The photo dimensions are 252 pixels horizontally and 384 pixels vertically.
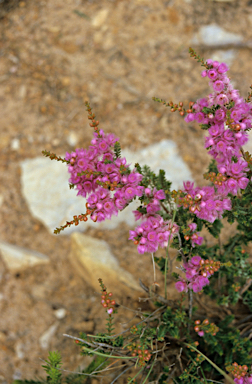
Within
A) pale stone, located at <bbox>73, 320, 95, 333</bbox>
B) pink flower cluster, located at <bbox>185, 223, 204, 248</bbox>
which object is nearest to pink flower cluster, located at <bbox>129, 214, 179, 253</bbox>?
pink flower cluster, located at <bbox>185, 223, 204, 248</bbox>

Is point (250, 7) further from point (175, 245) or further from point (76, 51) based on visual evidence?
point (175, 245)

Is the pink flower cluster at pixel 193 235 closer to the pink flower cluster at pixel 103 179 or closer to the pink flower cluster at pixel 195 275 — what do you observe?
the pink flower cluster at pixel 195 275

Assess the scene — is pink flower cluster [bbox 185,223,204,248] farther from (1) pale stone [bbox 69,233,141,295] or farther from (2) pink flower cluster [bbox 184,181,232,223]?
(1) pale stone [bbox 69,233,141,295]

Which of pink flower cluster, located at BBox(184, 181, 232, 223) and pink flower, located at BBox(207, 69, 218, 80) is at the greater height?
pink flower, located at BBox(207, 69, 218, 80)

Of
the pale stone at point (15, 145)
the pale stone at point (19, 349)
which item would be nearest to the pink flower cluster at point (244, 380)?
the pale stone at point (19, 349)

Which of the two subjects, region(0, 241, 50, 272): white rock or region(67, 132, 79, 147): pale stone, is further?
region(67, 132, 79, 147): pale stone

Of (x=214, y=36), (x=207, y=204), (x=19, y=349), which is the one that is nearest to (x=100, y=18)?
(x=214, y=36)

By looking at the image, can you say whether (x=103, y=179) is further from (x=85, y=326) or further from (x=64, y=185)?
(x=64, y=185)
